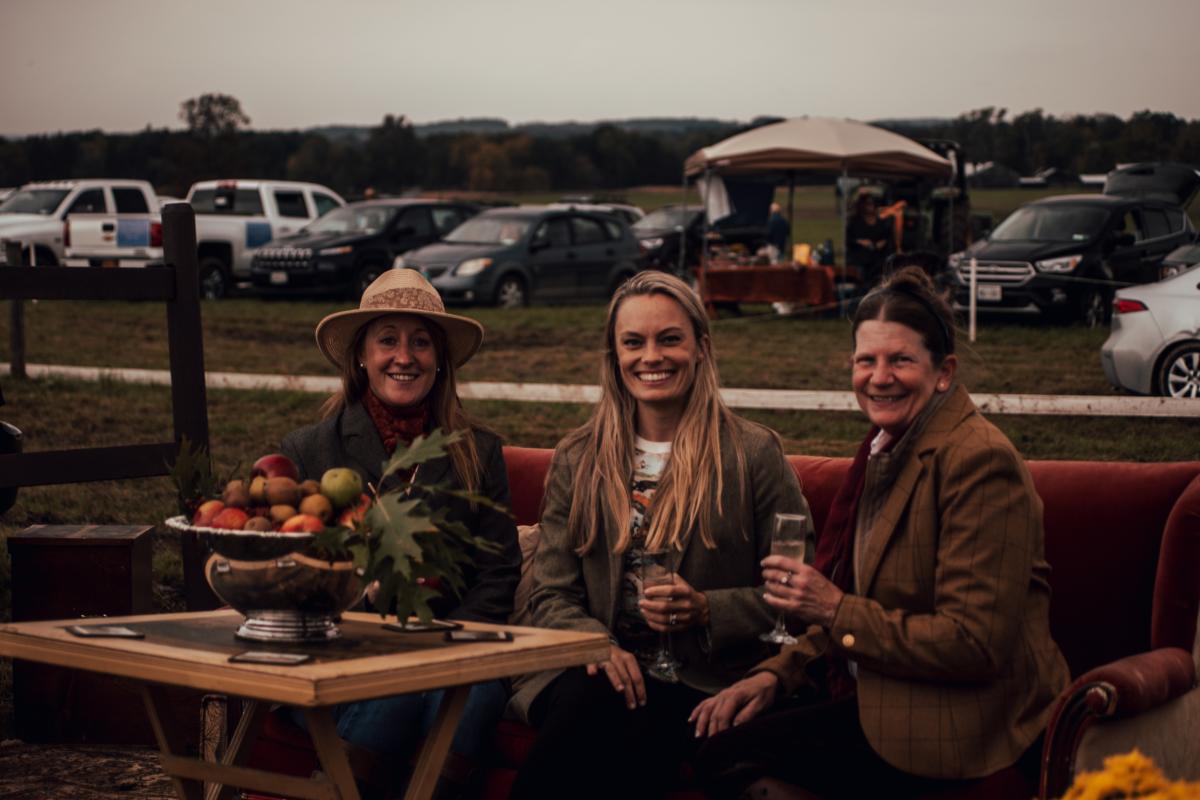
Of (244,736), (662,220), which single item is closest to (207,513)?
(244,736)

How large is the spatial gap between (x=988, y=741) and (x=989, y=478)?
0.60m

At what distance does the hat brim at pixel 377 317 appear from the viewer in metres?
4.33

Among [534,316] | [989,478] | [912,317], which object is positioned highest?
[912,317]

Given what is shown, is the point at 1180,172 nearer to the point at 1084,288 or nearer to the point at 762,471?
the point at 1084,288

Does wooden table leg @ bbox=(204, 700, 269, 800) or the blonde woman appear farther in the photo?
the blonde woman

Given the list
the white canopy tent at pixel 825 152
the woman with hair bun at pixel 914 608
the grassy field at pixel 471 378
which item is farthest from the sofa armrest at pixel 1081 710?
the white canopy tent at pixel 825 152

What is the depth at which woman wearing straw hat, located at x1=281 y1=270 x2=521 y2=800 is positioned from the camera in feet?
14.1

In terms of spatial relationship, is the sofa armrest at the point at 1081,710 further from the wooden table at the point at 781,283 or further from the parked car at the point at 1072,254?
the wooden table at the point at 781,283

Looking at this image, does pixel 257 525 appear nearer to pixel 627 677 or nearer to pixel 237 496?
pixel 237 496

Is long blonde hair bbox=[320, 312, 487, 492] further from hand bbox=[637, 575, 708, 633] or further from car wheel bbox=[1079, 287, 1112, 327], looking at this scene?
car wheel bbox=[1079, 287, 1112, 327]

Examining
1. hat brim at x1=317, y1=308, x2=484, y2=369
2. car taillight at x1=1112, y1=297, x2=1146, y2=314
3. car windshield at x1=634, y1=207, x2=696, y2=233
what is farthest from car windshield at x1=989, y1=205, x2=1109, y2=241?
hat brim at x1=317, y1=308, x2=484, y2=369

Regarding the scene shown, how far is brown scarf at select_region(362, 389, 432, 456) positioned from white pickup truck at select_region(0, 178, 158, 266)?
64.8ft

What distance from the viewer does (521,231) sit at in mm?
20938

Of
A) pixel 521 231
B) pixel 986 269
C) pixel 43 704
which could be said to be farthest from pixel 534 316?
pixel 43 704
